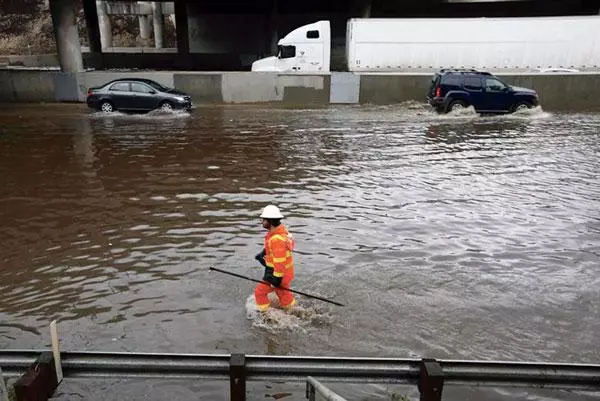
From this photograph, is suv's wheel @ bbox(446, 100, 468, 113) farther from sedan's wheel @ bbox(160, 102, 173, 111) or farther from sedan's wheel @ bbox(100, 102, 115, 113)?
sedan's wheel @ bbox(100, 102, 115, 113)

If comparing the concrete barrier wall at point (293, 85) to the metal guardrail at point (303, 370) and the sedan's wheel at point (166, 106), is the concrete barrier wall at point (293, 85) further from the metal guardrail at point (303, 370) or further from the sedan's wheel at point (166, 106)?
the metal guardrail at point (303, 370)

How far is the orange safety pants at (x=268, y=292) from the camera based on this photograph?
19.3 feet

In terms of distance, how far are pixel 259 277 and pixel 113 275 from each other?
2.07 meters

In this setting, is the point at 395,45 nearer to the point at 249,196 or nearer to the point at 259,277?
the point at 249,196

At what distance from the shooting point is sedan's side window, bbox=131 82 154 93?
805 inches

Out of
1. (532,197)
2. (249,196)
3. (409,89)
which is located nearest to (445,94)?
(409,89)

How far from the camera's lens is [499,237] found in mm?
8391

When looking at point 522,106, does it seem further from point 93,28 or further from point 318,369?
point 93,28

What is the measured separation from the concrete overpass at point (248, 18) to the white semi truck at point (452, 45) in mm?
8983

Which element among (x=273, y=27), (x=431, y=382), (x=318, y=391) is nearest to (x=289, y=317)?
(x=318, y=391)

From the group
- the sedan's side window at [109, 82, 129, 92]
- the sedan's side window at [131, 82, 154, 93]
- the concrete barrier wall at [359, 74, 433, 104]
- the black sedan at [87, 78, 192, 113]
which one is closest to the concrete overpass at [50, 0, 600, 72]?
the concrete barrier wall at [359, 74, 433, 104]

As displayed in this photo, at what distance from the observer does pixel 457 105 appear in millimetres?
20281

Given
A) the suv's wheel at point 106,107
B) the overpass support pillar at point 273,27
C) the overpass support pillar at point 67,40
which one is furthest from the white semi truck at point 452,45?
the overpass support pillar at point 273,27

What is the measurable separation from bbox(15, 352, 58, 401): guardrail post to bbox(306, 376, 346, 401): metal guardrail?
1.85 meters
